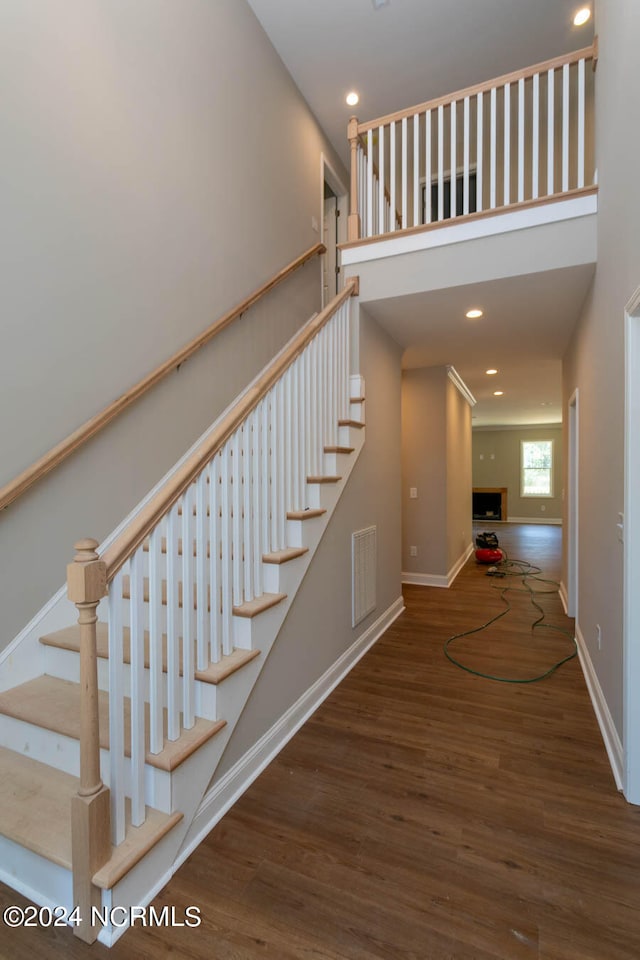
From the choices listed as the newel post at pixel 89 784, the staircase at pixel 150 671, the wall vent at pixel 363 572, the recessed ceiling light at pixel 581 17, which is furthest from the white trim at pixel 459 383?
the newel post at pixel 89 784

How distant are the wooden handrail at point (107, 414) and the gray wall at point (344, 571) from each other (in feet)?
3.27

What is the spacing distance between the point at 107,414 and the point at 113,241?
3.17 ft

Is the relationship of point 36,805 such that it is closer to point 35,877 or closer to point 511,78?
point 35,877

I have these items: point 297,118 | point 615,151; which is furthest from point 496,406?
point 615,151

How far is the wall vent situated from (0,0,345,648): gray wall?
54.5 inches

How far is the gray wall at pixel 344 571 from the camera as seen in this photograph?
218 centimetres

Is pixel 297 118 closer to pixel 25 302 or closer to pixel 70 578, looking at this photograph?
pixel 25 302

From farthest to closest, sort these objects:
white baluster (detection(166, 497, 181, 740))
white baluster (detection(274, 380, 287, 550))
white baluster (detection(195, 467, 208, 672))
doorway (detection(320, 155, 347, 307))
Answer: doorway (detection(320, 155, 347, 307))
white baluster (detection(274, 380, 287, 550))
white baluster (detection(195, 467, 208, 672))
white baluster (detection(166, 497, 181, 740))

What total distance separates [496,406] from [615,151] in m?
7.38

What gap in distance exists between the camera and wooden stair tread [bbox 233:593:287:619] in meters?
1.94

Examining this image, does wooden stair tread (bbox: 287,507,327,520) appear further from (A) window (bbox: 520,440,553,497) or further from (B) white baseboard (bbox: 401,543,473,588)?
(A) window (bbox: 520,440,553,497)

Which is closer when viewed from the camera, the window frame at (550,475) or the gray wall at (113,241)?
the gray wall at (113,241)

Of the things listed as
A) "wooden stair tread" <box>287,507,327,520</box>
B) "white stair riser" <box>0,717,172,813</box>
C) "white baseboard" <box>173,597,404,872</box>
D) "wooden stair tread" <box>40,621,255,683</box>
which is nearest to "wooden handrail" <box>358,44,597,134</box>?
"wooden stair tread" <box>287,507,327,520</box>

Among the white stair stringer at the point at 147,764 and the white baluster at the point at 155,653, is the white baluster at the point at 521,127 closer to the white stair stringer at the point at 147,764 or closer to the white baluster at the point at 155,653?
the white stair stringer at the point at 147,764
